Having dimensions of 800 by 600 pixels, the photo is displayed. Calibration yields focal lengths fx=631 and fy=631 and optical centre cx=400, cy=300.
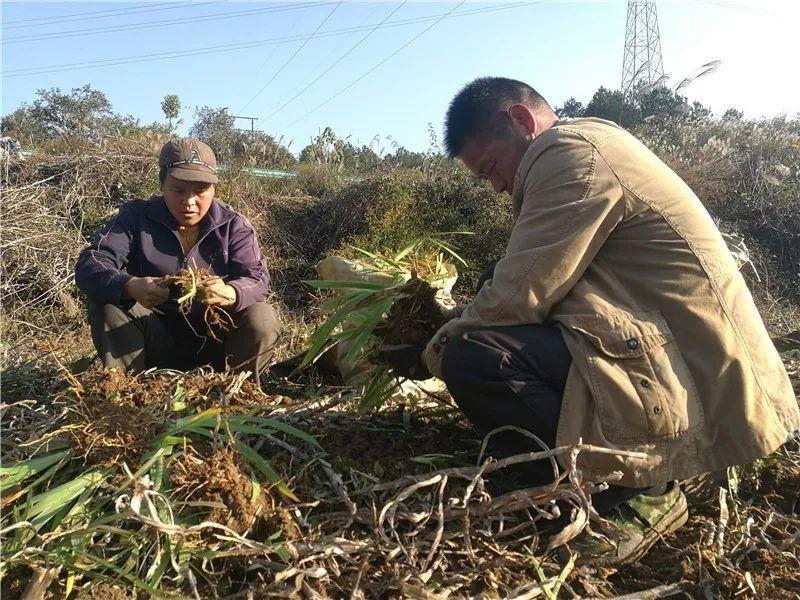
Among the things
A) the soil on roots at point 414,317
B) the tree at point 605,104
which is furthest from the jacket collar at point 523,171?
the tree at point 605,104

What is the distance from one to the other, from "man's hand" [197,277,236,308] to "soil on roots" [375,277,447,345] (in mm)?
845

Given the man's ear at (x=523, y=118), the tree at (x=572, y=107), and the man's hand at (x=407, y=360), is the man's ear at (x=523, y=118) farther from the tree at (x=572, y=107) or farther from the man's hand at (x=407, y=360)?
the tree at (x=572, y=107)

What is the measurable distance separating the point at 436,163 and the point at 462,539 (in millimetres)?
7835

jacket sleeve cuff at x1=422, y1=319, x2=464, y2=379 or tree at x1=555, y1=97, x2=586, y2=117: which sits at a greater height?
tree at x1=555, y1=97, x2=586, y2=117

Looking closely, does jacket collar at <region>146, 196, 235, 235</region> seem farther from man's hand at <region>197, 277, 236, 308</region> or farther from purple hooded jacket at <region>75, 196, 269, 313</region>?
man's hand at <region>197, 277, 236, 308</region>

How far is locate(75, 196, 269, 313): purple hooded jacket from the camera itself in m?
3.05

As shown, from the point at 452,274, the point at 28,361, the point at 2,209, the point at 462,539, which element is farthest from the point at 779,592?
the point at 2,209

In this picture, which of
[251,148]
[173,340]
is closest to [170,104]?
[251,148]

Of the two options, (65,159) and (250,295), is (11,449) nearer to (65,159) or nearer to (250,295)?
(250,295)

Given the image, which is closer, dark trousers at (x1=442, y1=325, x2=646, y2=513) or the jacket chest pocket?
the jacket chest pocket

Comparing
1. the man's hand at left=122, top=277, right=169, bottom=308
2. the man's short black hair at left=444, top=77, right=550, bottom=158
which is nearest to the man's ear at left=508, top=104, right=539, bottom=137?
the man's short black hair at left=444, top=77, right=550, bottom=158

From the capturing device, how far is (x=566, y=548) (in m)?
1.78

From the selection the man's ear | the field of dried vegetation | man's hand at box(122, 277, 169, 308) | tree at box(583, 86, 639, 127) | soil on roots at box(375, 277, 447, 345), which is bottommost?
the field of dried vegetation

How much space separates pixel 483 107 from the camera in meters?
2.25
